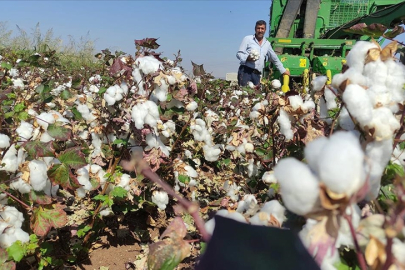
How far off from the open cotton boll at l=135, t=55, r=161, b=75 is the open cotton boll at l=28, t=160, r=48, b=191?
61 cm

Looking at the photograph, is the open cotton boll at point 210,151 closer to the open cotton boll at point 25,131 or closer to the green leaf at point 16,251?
the open cotton boll at point 25,131

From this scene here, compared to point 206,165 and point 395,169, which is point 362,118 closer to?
point 395,169

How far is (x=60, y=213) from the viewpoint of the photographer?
1447 mm

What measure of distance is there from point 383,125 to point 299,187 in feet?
1.13

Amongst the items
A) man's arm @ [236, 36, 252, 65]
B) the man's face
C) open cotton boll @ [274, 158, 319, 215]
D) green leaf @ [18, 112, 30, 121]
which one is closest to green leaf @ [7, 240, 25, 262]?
green leaf @ [18, 112, 30, 121]

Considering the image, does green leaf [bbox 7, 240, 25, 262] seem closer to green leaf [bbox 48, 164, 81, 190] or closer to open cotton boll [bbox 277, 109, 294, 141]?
green leaf [bbox 48, 164, 81, 190]

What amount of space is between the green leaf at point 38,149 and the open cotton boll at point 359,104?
2.94 ft

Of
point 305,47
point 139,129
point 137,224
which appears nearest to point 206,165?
point 137,224

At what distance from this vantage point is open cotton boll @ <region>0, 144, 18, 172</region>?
1.31m

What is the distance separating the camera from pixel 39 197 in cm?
134

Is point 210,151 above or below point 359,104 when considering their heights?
below

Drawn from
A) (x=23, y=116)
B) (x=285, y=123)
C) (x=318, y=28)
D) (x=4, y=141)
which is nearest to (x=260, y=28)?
(x=318, y=28)

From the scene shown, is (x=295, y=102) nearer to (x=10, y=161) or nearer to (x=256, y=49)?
(x=10, y=161)

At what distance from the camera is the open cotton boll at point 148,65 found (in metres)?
1.70
